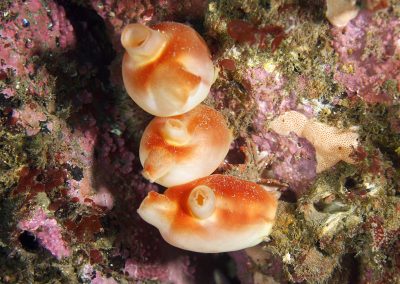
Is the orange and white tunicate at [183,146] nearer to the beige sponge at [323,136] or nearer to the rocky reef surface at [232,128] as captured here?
the rocky reef surface at [232,128]

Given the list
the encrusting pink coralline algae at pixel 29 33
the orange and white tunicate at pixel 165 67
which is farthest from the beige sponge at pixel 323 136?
the encrusting pink coralline algae at pixel 29 33

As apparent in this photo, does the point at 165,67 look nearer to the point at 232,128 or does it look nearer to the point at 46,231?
the point at 232,128

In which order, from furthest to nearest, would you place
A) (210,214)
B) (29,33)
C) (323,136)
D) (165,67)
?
(29,33)
(323,136)
(210,214)
(165,67)

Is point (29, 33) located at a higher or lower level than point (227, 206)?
higher

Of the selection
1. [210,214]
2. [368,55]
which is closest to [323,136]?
[368,55]

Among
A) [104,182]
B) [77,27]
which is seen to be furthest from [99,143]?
[77,27]

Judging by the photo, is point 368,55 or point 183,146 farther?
point 183,146

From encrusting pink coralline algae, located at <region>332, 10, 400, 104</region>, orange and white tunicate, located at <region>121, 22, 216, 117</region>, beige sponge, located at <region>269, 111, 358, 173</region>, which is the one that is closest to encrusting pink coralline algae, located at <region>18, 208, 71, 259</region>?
orange and white tunicate, located at <region>121, 22, 216, 117</region>

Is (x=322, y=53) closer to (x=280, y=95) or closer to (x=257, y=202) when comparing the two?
(x=280, y=95)
